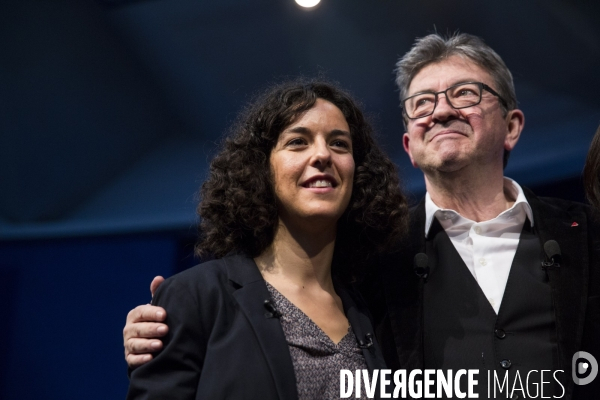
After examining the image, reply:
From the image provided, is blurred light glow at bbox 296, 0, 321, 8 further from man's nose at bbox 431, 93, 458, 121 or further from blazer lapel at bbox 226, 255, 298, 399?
blazer lapel at bbox 226, 255, 298, 399

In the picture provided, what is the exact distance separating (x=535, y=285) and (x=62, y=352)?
2.18 meters

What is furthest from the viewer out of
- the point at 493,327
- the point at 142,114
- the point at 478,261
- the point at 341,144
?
the point at 142,114

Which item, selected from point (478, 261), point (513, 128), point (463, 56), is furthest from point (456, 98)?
point (478, 261)

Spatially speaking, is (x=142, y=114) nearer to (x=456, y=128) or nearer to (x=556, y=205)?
(x=456, y=128)

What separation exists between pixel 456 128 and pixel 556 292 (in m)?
0.81

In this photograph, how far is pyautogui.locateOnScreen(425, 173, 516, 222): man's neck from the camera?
2666 millimetres

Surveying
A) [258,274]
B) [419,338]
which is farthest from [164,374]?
[419,338]

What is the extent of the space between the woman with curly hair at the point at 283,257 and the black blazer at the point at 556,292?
143mm

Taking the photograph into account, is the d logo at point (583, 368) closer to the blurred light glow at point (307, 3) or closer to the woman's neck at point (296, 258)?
the woman's neck at point (296, 258)

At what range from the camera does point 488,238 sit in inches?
96.1

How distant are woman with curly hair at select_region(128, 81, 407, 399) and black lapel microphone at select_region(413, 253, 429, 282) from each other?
16cm

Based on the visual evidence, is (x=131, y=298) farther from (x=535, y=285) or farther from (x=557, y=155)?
(x=557, y=155)

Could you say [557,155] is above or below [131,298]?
above

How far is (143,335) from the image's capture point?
1.64m
